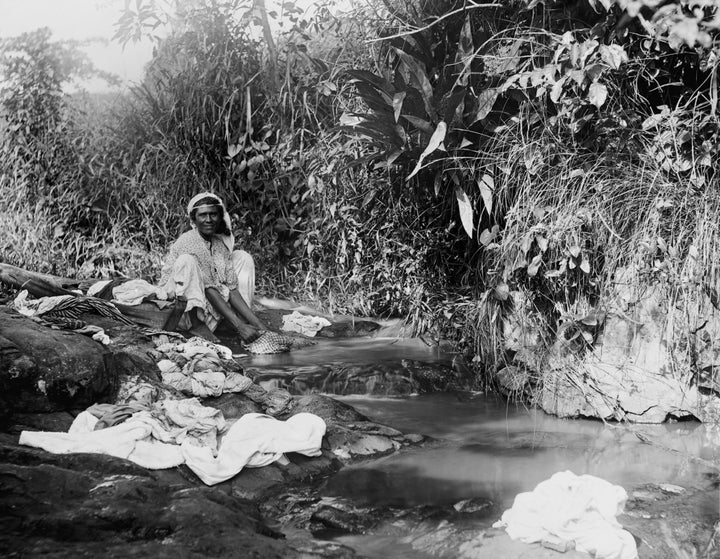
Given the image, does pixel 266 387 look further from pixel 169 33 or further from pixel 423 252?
pixel 169 33

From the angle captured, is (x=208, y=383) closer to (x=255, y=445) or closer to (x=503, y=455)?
(x=255, y=445)

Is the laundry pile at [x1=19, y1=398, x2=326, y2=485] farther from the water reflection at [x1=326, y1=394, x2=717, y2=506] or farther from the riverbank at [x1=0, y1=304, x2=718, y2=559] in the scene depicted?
the water reflection at [x1=326, y1=394, x2=717, y2=506]

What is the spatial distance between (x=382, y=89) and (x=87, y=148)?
5346mm

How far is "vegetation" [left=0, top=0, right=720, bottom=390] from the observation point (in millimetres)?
4074

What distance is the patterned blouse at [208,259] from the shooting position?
20.4ft

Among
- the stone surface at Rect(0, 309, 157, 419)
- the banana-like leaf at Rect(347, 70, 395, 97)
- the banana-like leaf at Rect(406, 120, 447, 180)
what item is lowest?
the stone surface at Rect(0, 309, 157, 419)

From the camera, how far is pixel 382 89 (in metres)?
5.20

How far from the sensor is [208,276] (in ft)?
20.6

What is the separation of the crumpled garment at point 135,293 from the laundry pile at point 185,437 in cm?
234

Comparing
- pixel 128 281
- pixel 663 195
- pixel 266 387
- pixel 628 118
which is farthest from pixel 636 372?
pixel 128 281

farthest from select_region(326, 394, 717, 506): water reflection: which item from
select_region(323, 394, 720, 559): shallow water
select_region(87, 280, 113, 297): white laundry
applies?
select_region(87, 280, 113, 297): white laundry

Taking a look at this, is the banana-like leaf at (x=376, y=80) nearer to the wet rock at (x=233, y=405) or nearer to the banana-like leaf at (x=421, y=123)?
the banana-like leaf at (x=421, y=123)

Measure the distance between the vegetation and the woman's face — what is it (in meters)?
1.20

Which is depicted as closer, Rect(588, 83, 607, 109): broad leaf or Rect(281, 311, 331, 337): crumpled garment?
Rect(588, 83, 607, 109): broad leaf
